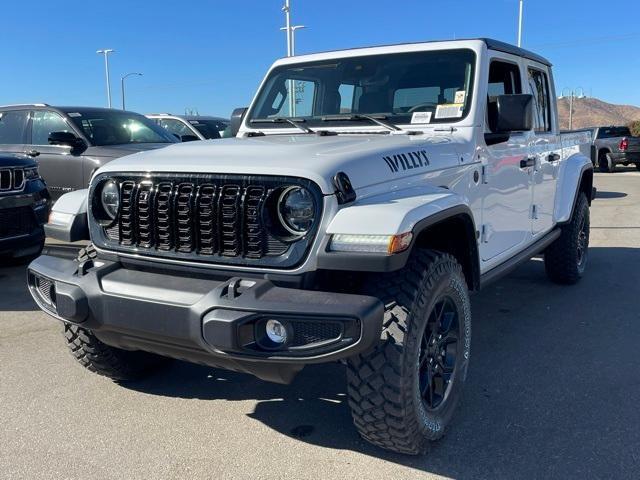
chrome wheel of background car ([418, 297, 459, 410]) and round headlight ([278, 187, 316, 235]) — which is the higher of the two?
round headlight ([278, 187, 316, 235])

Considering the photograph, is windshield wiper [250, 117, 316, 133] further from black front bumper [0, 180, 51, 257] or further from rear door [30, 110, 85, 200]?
rear door [30, 110, 85, 200]

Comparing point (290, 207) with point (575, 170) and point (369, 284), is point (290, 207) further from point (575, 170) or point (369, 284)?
point (575, 170)

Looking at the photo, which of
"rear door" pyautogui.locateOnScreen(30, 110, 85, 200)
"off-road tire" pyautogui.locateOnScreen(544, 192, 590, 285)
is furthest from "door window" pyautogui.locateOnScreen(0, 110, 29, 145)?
"off-road tire" pyautogui.locateOnScreen(544, 192, 590, 285)

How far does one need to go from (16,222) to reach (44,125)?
3.14m

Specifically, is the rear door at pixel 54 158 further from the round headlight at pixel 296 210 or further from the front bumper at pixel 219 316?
the round headlight at pixel 296 210

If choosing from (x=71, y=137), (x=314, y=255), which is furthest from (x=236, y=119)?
(x=71, y=137)

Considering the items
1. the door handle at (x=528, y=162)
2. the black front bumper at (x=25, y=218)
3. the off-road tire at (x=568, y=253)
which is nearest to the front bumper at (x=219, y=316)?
the door handle at (x=528, y=162)

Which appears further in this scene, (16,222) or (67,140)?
(67,140)

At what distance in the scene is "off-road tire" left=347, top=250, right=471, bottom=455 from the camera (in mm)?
2391

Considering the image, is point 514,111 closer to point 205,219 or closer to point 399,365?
point 399,365

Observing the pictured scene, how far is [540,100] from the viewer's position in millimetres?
4906

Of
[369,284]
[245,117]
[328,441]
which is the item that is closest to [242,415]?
[328,441]

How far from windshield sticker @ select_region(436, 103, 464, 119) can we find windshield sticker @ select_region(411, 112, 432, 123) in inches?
2.3

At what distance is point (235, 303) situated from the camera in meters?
2.24
